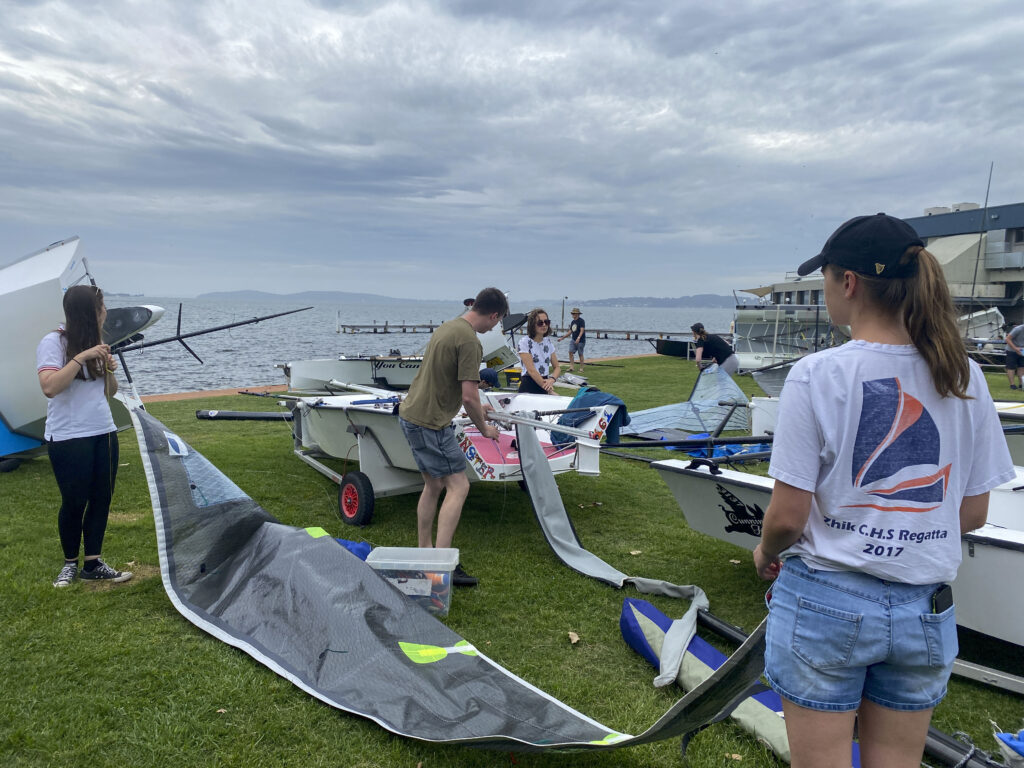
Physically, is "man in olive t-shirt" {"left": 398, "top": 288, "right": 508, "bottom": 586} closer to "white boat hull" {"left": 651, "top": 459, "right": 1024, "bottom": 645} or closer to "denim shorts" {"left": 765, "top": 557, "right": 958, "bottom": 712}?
"white boat hull" {"left": 651, "top": 459, "right": 1024, "bottom": 645}

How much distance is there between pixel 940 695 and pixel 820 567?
40 centimetres

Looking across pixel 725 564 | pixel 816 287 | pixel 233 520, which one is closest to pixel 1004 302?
pixel 816 287

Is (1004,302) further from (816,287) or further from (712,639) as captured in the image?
(712,639)

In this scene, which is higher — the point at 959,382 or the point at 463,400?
the point at 959,382

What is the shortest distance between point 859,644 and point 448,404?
328cm

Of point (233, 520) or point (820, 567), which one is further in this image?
point (233, 520)

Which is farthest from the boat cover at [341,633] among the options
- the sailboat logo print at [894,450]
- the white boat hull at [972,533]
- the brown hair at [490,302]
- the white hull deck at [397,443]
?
the brown hair at [490,302]

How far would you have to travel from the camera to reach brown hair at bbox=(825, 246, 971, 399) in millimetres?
1528

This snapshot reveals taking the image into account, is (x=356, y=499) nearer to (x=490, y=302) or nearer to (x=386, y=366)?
(x=490, y=302)

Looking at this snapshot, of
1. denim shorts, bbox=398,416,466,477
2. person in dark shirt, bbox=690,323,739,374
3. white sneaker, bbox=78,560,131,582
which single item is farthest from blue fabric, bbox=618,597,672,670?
person in dark shirt, bbox=690,323,739,374

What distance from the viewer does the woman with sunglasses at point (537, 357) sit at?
8.92m

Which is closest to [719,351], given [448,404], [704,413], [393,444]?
[704,413]

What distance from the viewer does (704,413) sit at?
10305 mm

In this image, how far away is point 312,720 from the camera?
3023 millimetres
